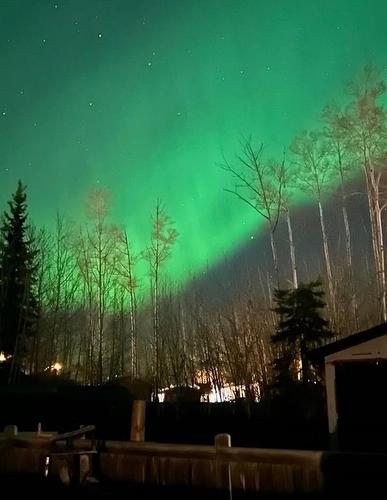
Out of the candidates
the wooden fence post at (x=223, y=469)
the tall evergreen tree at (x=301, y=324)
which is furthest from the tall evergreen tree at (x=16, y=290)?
the wooden fence post at (x=223, y=469)

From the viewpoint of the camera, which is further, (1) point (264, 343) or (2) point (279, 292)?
(1) point (264, 343)

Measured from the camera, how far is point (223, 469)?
777cm

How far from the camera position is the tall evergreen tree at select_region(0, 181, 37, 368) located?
32.2 metres

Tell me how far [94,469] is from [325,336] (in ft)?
41.7

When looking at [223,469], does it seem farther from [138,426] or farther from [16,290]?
[16,290]

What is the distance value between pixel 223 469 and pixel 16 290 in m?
27.8

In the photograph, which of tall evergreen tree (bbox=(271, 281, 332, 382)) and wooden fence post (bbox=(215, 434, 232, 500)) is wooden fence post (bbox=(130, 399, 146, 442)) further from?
tall evergreen tree (bbox=(271, 281, 332, 382))

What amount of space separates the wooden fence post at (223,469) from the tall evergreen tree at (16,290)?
80.6ft

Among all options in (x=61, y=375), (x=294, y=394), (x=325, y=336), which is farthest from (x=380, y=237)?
(x=61, y=375)

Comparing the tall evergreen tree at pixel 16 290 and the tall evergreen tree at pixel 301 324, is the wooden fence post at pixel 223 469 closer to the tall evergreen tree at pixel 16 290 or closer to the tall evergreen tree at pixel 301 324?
the tall evergreen tree at pixel 301 324

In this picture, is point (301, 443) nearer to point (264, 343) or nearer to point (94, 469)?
point (94, 469)

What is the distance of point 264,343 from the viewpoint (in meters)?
26.4

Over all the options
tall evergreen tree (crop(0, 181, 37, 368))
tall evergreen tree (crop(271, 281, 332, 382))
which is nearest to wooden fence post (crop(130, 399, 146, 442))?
tall evergreen tree (crop(271, 281, 332, 382))

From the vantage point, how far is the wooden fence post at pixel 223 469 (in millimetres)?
7672
